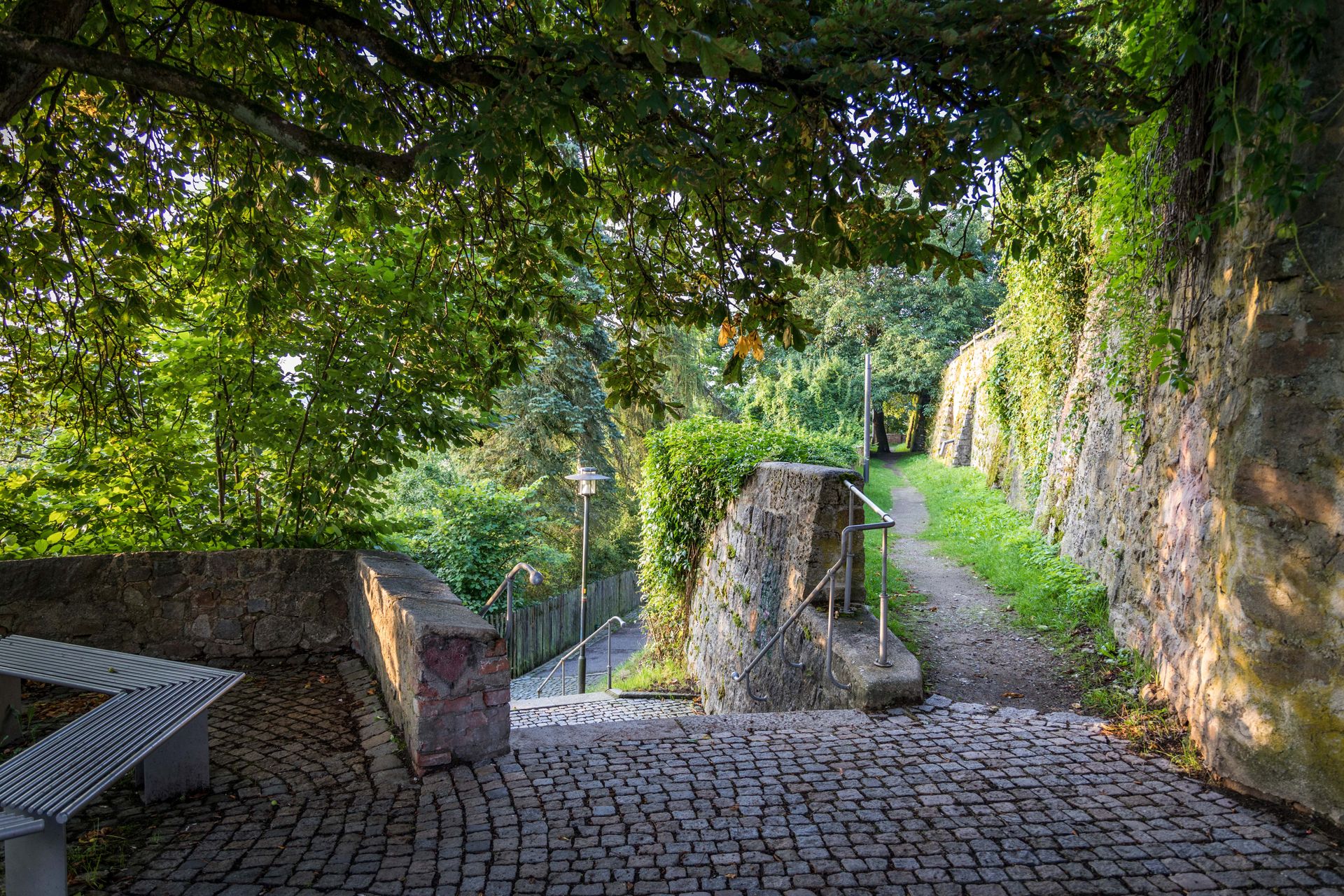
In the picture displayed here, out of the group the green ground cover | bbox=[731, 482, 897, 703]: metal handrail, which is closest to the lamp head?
the green ground cover

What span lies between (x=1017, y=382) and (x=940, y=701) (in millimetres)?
7608

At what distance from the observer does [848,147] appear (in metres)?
3.26

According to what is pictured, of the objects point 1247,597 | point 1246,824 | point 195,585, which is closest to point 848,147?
point 1247,597

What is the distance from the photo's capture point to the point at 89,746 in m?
2.64

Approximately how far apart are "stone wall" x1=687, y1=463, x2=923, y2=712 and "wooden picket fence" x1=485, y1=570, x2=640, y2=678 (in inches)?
191

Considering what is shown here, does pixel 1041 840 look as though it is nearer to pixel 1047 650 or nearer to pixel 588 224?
pixel 1047 650

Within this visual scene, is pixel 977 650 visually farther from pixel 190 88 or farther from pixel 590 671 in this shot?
pixel 590 671

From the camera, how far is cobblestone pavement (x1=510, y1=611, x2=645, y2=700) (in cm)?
1320

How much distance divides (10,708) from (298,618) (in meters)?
1.80

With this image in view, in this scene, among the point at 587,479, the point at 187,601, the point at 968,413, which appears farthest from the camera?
the point at 968,413

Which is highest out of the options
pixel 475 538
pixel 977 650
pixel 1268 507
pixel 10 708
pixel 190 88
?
pixel 190 88

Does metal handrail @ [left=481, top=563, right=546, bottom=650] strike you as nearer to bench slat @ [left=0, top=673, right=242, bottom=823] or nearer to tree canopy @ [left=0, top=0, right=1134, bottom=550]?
bench slat @ [left=0, top=673, right=242, bottom=823]

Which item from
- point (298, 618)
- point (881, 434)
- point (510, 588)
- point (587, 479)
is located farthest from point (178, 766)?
point (881, 434)

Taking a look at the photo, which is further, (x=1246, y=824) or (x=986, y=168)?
(x=986, y=168)
